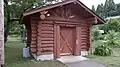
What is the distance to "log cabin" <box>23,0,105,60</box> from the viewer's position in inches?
418

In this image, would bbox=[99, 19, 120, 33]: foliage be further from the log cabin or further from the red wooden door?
the red wooden door

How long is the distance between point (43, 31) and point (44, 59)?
5.72 ft

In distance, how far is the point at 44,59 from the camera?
10742 millimetres

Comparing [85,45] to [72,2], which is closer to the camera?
[72,2]

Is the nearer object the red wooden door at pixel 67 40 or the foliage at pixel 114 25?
the red wooden door at pixel 67 40

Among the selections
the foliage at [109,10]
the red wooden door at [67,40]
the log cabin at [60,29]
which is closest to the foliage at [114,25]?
the log cabin at [60,29]

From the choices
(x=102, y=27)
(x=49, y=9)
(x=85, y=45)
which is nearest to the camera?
(x=49, y=9)

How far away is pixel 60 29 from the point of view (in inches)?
462

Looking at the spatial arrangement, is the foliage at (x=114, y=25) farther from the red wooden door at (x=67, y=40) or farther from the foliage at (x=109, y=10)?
the foliage at (x=109, y=10)

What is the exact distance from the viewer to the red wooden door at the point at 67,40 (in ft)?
38.7

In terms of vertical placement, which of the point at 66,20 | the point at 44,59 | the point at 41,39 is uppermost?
the point at 66,20

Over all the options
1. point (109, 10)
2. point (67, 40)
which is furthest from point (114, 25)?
point (109, 10)

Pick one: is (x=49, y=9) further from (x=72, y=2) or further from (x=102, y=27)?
(x=102, y=27)

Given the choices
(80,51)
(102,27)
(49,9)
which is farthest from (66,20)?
(102,27)
